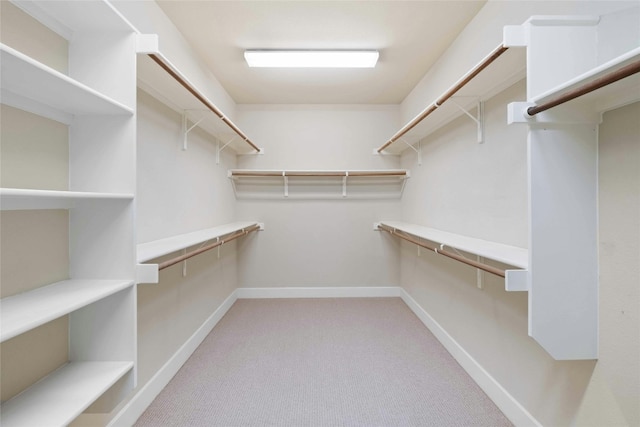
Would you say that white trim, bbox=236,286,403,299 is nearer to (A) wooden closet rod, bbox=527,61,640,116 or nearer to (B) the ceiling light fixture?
(B) the ceiling light fixture

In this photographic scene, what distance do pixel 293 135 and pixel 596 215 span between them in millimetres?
2938

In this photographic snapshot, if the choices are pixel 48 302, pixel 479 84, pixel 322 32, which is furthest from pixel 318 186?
pixel 48 302

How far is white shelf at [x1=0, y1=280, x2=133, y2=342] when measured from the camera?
73cm

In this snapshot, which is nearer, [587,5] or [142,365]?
[587,5]

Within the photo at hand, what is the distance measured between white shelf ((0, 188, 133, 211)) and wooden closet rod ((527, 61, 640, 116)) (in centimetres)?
154

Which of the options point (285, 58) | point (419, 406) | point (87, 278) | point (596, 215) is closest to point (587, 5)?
point (596, 215)

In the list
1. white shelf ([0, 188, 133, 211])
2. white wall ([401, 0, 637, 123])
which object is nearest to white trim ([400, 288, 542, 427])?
white wall ([401, 0, 637, 123])

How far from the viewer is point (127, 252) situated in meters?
1.18

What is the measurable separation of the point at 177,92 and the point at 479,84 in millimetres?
1777

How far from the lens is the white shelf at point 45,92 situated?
2.48 feet

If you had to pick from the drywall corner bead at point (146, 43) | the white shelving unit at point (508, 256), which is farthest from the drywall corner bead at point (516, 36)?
the drywall corner bead at point (146, 43)

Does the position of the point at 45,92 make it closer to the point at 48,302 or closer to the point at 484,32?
the point at 48,302

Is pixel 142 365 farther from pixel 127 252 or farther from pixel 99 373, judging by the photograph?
pixel 127 252

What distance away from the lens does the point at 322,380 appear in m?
1.84
